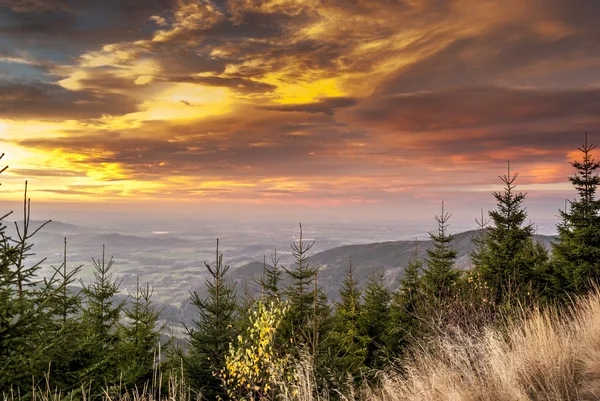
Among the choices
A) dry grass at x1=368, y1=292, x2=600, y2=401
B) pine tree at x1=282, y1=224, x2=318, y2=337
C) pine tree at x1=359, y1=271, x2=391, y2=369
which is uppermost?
dry grass at x1=368, y1=292, x2=600, y2=401

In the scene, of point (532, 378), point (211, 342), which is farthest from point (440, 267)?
point (532, 378)

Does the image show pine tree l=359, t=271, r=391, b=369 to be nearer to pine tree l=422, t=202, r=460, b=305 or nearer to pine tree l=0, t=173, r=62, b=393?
pine tree l=422, t=202, r=460, b=305

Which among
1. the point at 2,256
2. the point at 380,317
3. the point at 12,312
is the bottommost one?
the point at 380,317

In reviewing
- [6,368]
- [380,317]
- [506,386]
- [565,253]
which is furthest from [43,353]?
[380,317]

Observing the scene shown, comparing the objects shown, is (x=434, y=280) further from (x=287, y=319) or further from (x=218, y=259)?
(x=218, y=259)

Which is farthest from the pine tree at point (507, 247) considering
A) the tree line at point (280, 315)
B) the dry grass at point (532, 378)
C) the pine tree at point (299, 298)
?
the dry grass at point (532, 378)

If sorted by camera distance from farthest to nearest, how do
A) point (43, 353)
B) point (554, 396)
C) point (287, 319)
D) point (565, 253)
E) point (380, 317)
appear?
point (380, 317)
point (565, 253)
point (287, 319)
point (43, 353)
point (554, 396)

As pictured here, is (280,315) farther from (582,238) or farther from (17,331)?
(582,238)

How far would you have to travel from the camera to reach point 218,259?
1781 cm

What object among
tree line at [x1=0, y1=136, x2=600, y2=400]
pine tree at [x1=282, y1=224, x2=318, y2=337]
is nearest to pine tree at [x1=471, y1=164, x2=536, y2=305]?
tree line at [x1=0, y1=136, x2=600, y2=400]

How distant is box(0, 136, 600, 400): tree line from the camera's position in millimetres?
6809

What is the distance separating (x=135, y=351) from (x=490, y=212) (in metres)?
21.6

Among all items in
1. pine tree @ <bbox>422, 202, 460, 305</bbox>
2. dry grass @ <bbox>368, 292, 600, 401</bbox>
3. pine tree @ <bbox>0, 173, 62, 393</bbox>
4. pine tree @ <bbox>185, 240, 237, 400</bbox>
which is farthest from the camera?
pine tree @ <bbox>422, 202, 460, 305</bbox>

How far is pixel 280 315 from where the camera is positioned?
37.6ft
